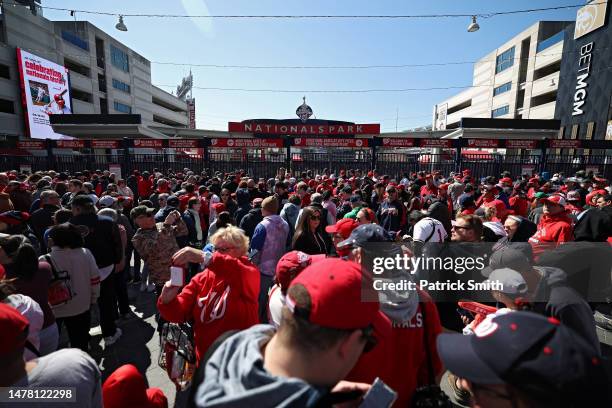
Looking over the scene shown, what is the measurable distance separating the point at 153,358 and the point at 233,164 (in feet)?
44.3

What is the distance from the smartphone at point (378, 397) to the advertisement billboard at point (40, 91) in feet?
132

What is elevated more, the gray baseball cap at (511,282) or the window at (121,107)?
the window at (121,107)

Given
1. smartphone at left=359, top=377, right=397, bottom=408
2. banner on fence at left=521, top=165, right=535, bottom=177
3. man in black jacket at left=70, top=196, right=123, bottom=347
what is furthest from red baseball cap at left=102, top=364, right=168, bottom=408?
banner on fence at left=521, top=165, right=535, bottom=177

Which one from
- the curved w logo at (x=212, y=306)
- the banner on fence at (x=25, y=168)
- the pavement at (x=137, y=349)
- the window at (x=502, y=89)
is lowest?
the pavement at (x=137, y=349)

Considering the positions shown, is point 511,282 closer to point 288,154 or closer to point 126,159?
point 288,154

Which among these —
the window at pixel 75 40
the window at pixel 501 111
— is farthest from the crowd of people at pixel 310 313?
the window at pixel 501 111

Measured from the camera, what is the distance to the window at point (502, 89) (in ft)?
155

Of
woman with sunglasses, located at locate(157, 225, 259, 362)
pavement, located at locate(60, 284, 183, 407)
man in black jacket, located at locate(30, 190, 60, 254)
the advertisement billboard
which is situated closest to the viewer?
woman with sunglasses, located at locate(157, 225, 259, 362)

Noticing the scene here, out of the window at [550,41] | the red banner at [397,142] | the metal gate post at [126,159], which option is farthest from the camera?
the window at [550,41]

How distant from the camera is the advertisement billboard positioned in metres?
29.0

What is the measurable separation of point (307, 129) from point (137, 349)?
2146cm

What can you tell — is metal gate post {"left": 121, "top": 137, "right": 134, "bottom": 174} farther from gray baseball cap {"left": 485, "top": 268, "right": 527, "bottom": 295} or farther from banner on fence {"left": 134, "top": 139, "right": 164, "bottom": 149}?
gray baseball cap {"left": 485, "top": 268, "right": 527, "bottom": 295}

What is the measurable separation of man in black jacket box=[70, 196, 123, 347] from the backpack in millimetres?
809

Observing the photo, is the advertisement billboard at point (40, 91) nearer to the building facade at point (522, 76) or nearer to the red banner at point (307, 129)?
the red banner at point (307, 129)
